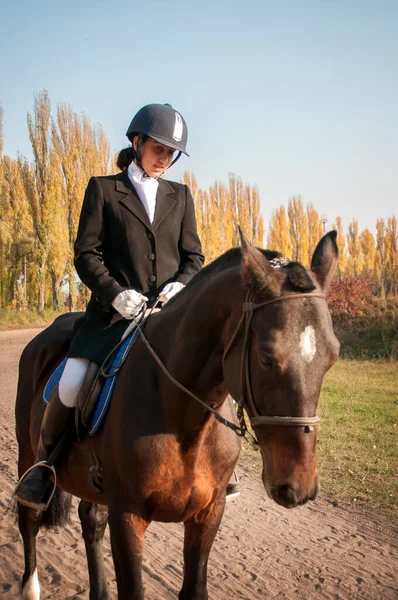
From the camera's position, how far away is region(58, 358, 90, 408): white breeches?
3.23 m

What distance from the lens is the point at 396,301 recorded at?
62.8ft

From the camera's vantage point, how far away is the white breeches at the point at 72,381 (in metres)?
3.23

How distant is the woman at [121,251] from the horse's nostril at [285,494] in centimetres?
146

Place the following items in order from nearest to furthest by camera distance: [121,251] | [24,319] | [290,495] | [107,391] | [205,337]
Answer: [290,495]
[205,337]
[107,391]
[121,251]
[24,319]

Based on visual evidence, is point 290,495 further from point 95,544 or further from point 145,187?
point 95,544

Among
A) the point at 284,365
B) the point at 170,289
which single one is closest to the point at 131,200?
the point at 170,289

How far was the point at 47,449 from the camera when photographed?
345cm

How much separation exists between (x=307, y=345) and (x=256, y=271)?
1.21 ft

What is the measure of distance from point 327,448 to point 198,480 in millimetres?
5108

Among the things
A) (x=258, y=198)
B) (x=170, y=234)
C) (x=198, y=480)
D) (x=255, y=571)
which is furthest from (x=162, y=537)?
Answer: (x=258, y=198)

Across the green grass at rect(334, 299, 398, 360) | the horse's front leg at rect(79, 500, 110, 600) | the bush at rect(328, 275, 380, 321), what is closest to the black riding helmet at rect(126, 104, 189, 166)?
the horse's front leg at rect(79, 500, 110, 600)

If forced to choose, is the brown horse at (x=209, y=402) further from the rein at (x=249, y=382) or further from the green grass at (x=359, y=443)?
the green grass at (x=359, y=443)

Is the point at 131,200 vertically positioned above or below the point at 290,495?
above

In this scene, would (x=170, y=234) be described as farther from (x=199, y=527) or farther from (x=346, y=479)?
(x=346, y=479)
